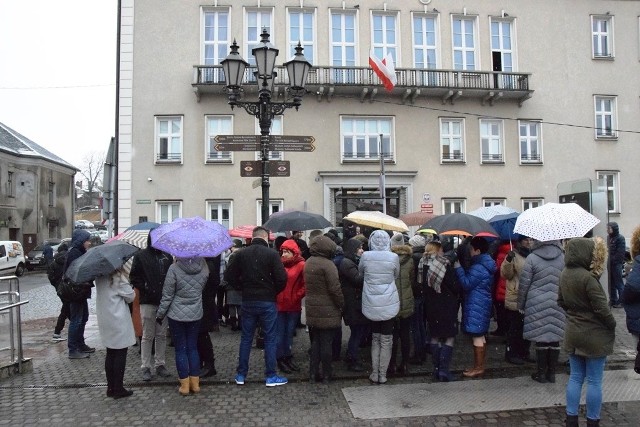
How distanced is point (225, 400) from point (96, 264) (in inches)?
85.6

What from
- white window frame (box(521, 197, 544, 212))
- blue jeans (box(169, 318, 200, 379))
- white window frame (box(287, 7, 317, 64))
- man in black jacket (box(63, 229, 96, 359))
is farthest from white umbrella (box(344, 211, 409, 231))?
white window frame (box(521, 197, 544, 212))

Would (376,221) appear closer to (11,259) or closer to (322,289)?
(322,289)

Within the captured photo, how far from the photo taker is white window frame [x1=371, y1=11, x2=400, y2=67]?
20.7 m

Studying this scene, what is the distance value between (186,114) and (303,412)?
16204 mm

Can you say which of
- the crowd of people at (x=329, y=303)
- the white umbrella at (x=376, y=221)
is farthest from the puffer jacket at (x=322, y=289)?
the white umbrella at (x=376, y=221)

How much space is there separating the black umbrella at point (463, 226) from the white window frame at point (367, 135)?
13.2 m

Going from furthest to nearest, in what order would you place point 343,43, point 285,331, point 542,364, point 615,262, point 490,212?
point 343,43 → point 615,262 → point 490,212 → point 285,331 → point 542,364

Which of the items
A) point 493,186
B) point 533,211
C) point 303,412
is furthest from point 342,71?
point 303,412

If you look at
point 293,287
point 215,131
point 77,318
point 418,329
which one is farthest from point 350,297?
point 215,131

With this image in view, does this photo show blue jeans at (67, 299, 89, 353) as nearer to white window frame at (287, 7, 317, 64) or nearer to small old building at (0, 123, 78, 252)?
white window frame at (287, 7, 317, 64)

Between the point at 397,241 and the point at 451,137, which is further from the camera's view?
the point at 451,137

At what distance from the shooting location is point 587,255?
4.64 m

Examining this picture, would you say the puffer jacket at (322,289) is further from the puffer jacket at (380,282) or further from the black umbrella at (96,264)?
the black umbrella at (96,264)

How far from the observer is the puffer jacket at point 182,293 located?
598 cm
